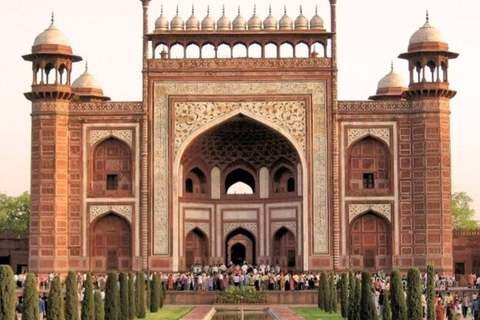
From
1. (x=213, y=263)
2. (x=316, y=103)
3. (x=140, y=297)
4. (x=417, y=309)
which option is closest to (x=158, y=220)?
(x=213, y=263)

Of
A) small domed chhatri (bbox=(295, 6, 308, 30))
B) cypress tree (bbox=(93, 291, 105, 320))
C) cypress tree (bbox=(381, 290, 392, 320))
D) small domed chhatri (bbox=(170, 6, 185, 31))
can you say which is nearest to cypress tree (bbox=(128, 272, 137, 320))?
cypress tree (bbox=(93, 291, 105, 320))

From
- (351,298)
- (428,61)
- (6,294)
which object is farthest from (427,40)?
(6,294)

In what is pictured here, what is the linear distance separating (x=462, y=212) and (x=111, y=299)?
84.5 feet

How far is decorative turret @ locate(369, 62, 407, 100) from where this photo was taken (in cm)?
2870

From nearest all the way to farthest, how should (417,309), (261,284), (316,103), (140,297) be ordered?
(417,309), (140,297), (261,284), (316,103)

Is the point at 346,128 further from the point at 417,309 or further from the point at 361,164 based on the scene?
the point at 417,309

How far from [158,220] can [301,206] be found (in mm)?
3044

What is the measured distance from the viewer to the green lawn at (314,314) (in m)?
17.9

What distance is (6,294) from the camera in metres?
12.1

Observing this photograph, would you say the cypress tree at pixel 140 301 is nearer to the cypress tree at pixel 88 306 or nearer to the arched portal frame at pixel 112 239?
the cypress tree at pixel 88 306

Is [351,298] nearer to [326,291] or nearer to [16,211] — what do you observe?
[326,291]

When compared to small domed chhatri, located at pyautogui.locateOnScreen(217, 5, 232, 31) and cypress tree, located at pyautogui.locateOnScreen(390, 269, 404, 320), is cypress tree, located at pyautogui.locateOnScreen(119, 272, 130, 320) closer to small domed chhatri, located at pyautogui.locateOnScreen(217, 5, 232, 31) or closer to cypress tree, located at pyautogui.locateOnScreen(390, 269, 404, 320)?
cypress tree, located at pyautogui.locateOnScreen(390, 269, 404, 320)

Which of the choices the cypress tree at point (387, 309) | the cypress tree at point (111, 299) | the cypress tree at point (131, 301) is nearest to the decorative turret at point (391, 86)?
the cypress tree at point (131, 301)

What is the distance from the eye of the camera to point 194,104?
24.4 m
